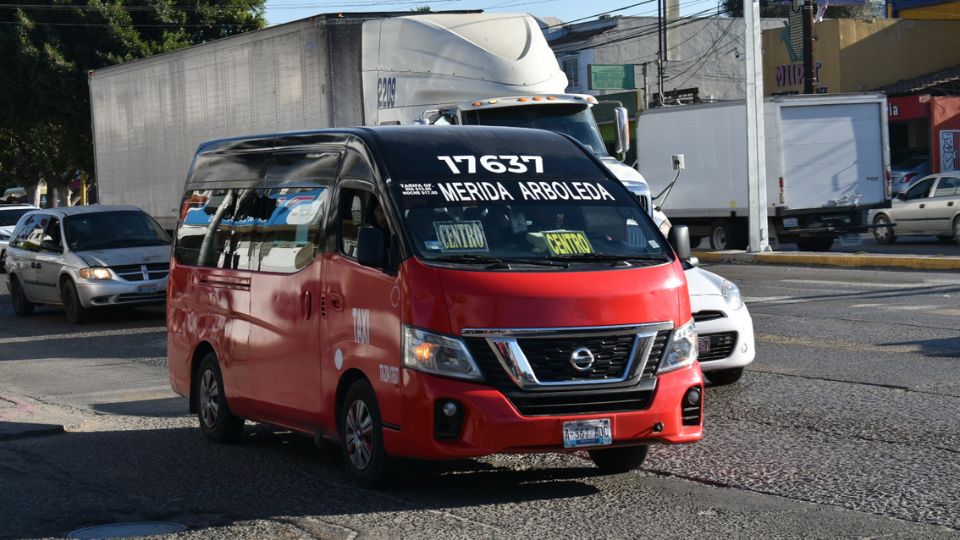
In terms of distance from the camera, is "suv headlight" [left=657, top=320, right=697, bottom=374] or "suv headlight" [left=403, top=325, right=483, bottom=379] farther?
"suv headlight" [left=657, top=320, right=697, bottom=374]

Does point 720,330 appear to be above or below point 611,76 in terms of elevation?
below

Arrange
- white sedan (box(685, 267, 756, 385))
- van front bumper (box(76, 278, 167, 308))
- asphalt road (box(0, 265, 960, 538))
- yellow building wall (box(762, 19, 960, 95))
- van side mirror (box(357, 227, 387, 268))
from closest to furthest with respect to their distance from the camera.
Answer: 1. asphalt road (box(0, 265, 960, 538))
2. van side mirror (box(357, 227, 387, 268))
3. white sedan (box(685, 267, 756, 385))
4. van front bumper (box(76, 278, 167, 308))
5. yellow building wall (box(762, 19, 960, 95))

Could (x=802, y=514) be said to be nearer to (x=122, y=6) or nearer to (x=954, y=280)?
(x=954, y=280)

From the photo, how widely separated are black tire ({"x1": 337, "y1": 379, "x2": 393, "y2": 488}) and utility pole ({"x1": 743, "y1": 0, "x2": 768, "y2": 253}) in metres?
20.8

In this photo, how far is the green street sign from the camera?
1966 inches

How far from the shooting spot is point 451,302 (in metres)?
7.53

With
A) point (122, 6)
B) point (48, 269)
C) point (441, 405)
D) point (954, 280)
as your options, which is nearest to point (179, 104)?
point (48, 269)

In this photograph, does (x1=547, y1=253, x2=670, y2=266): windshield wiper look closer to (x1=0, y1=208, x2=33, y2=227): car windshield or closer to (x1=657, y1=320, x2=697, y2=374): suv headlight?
(x1=657, y1=320, x2=697, y2=374): suv headlight

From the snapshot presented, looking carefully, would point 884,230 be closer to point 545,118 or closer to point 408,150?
point 545,118

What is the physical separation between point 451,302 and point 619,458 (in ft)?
5.39

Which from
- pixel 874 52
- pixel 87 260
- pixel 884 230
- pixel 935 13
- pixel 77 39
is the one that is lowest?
pixel 884 230

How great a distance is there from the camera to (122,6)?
4684cm

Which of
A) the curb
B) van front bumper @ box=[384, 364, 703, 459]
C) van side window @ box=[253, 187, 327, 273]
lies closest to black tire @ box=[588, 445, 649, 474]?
van front bumper @ box=[384, 364, 703, 459]

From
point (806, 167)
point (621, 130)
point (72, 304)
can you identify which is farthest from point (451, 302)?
point (806, 167)
